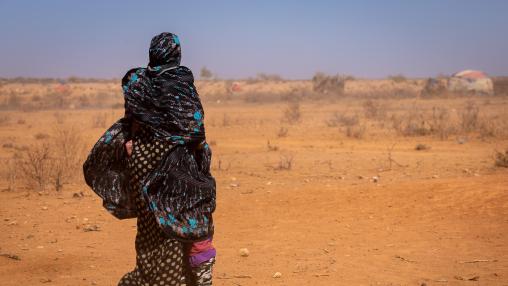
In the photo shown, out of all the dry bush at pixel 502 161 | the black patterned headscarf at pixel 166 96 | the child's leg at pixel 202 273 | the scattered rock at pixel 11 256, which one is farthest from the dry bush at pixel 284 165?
the black patterned headscarf at pixel 166 96

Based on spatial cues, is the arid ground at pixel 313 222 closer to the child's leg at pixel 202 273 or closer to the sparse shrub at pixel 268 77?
the child's leg at pixel 202 273

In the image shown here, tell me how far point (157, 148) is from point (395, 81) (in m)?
57.7

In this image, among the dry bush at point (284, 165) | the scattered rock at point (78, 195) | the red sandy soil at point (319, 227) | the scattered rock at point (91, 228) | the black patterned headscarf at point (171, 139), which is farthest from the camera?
the dry bush at point (284, 165)

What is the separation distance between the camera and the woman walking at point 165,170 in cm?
319

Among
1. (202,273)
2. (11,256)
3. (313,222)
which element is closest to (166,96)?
(202,273)

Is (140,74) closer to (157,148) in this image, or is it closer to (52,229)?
(157,148)

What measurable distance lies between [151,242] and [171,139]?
565 millimetres

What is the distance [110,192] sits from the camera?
341 centimetres

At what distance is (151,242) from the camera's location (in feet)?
10.7

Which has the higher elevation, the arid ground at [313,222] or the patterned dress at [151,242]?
the patterned dress at [151,242]

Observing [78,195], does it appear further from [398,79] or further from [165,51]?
[398,79]

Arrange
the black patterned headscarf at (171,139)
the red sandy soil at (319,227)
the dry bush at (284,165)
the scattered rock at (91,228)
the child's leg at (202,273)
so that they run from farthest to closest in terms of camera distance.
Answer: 1. the dry bush at (284,165)
2. the scattered rock at (91,228)
3. the red sandy soil at (319,227)
4. the child's leg at (202,273)
5. the black patterned headscarf at (171,139)

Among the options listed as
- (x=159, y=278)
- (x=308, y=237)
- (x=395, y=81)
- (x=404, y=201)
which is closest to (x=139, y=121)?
(x=159, y=278)

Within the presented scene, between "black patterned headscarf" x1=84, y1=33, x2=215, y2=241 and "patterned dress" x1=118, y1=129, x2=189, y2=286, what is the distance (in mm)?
57
